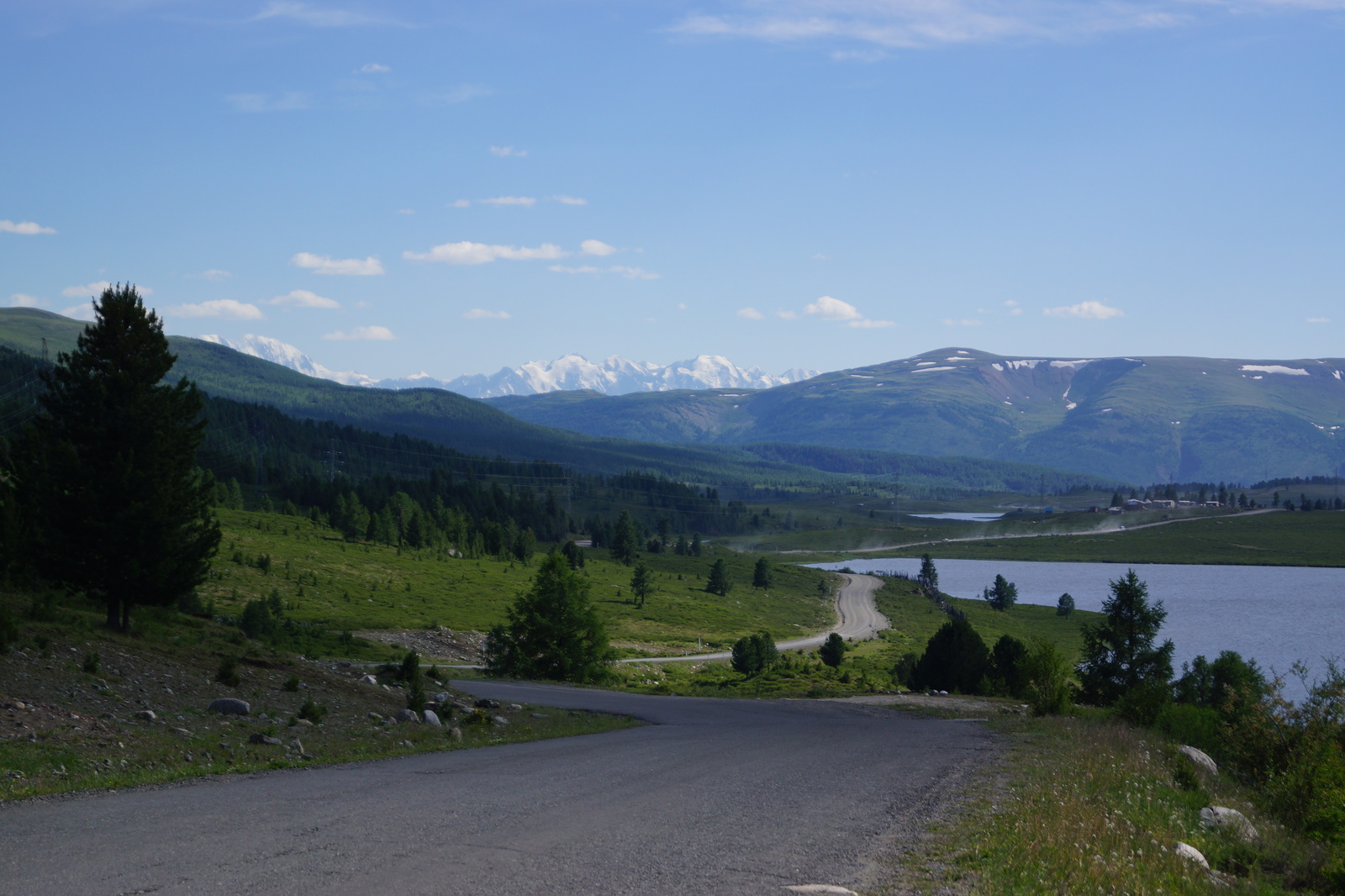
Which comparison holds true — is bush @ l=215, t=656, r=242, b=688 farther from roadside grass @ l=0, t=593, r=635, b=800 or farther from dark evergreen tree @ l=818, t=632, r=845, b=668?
dark evergreen tree @ l=818, t=632, r=845, b=668

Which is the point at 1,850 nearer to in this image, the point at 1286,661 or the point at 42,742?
the point at 42,742

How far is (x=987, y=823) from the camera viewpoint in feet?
47.4

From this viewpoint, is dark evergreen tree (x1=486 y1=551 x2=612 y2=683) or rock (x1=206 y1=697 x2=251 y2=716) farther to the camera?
dark evergreen tree (x1=486 y1=551 x2=612 y2=683)

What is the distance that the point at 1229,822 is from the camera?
1733 centimetres

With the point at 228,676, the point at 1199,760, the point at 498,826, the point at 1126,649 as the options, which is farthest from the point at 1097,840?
the point at 1126,649

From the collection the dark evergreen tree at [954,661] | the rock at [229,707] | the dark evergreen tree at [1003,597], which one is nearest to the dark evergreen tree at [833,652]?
the dark evergreen tree at [954,661]

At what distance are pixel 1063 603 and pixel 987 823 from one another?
169 meters

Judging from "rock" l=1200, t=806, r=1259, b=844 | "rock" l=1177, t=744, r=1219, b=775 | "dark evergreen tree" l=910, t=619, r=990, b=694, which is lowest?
"dark evergreen tree" l=910, t=619, r=990, b=694

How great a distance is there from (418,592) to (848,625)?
71.6m

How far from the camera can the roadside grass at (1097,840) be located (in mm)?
11523

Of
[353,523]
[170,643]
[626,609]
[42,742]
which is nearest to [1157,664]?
[170,643]

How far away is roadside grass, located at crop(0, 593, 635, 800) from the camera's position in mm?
17250

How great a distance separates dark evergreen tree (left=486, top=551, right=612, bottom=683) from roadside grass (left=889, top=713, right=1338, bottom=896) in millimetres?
39050

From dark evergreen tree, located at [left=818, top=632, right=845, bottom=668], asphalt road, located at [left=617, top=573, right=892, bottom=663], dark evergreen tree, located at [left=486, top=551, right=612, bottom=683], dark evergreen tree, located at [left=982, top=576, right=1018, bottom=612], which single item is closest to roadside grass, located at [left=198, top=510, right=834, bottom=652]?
asphalt road, located at [left=617, top=573, right=892, bottom=663]
